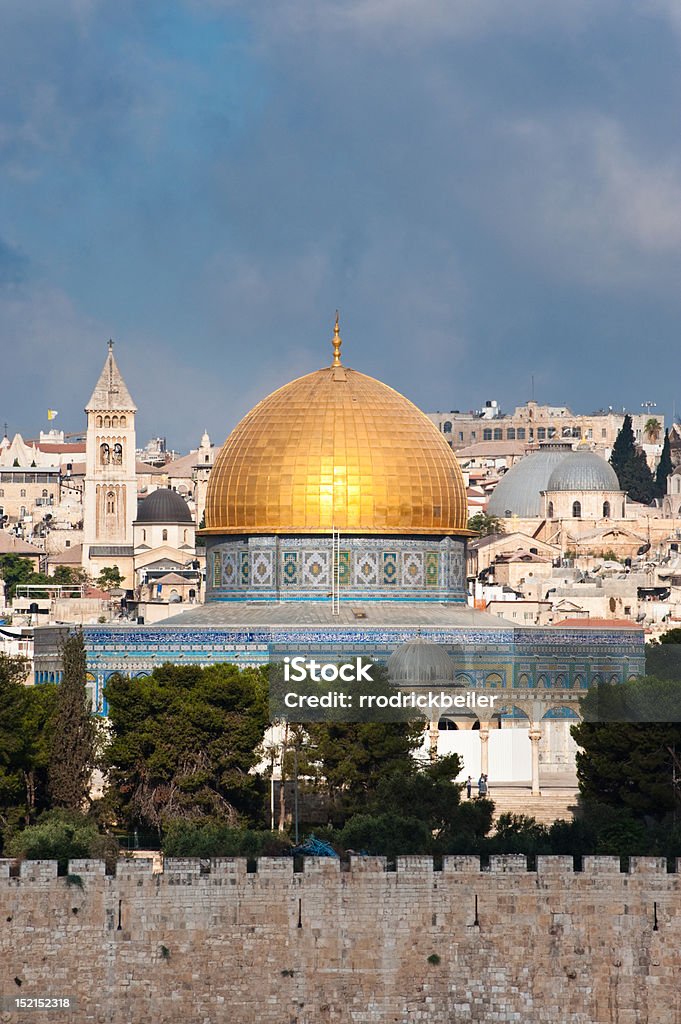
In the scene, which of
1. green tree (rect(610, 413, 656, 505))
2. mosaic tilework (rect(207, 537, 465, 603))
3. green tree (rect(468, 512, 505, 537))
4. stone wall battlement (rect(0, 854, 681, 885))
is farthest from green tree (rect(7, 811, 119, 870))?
green tree (rect(610, 413, 656, 505))

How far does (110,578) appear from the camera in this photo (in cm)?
8850

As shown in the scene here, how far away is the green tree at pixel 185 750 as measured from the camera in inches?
1383

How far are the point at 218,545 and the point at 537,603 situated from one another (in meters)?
20.0

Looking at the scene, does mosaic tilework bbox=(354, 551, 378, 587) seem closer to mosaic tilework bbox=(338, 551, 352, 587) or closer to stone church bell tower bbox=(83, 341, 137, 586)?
mosaic tilework bbox=(338, 551, 352, 587)

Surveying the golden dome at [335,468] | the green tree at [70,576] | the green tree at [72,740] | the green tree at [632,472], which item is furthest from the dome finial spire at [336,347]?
the green tree at [632,472]

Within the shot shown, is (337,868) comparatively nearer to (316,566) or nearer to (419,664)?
(419,664)

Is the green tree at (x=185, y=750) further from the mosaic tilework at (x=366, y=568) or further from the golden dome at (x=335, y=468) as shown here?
the golden dome at (x=335, y=468)

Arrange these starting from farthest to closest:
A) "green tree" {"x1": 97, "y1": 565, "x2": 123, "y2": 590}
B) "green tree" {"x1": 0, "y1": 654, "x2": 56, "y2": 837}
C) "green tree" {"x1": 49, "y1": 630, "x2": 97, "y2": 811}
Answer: "green tree" {"x1": 97, "y1": 565, "x2": 123, "y2": 590}, "green tree" {"x1": 49, "y1": 630, "x2": 97, "y2": 811}, "green tree" {"x1": 0, "y1": 654, "x2": 56, "y2": 837}

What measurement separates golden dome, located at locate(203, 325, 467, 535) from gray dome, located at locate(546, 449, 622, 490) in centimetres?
4969

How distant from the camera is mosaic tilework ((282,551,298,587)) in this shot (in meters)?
44.0

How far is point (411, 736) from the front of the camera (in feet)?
120

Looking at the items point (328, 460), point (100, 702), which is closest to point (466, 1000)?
point (100, 702)

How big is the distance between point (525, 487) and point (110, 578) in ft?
56.3

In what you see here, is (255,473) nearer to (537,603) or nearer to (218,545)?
(218,545)
